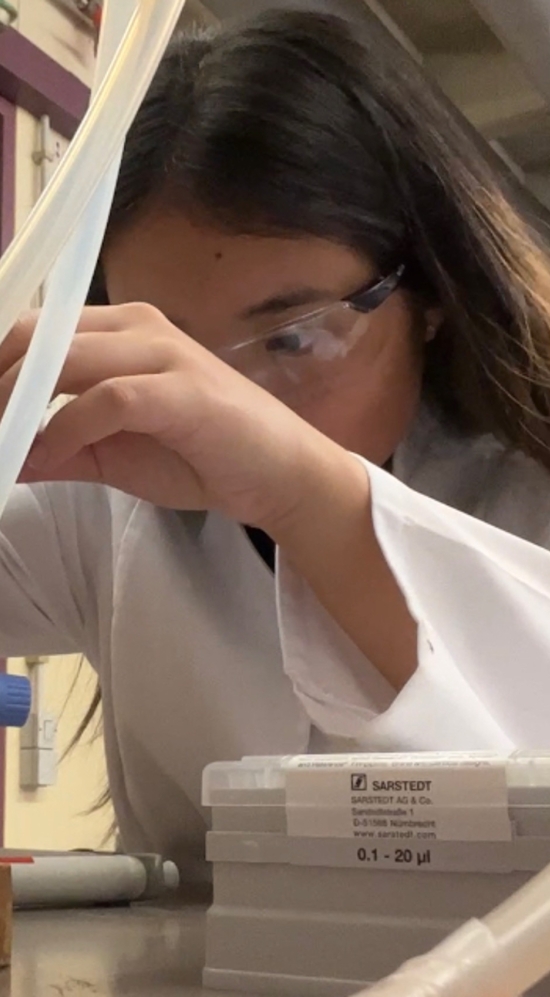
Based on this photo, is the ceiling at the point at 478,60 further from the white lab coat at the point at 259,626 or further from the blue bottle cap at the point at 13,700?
the blue bottle cap at the point at 13,700

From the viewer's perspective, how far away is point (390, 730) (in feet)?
1.46

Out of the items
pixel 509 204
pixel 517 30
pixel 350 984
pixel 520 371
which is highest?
pixel 517 30

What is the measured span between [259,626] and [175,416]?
0.96 ft

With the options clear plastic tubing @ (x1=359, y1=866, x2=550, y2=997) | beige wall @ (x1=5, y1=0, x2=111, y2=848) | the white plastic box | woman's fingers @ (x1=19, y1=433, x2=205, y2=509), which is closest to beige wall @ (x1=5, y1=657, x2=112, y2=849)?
beige wall @ (x1=5, y1=0, x2=111, y2=848)

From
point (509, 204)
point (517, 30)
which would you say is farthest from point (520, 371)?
point (517, 30)

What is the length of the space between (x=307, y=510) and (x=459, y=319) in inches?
13.1

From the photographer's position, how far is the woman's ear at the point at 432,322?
32.7 inches

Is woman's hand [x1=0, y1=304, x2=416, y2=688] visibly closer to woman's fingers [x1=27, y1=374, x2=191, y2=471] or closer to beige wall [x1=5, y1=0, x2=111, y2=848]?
woman's fingers [x1=27, y1=374, x2=191, y2=471]

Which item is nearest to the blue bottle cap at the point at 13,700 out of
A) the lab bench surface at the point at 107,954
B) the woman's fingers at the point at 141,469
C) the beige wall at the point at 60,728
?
the lab bench surface at the point at 107,954

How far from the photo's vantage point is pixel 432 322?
84 centimetres

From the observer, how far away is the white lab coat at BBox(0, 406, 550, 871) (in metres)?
0.48

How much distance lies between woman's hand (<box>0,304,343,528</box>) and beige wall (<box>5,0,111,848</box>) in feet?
3.20

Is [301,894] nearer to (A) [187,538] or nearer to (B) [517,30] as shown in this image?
(A) [187,538]

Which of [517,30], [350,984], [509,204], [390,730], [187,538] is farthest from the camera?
[517,30]
